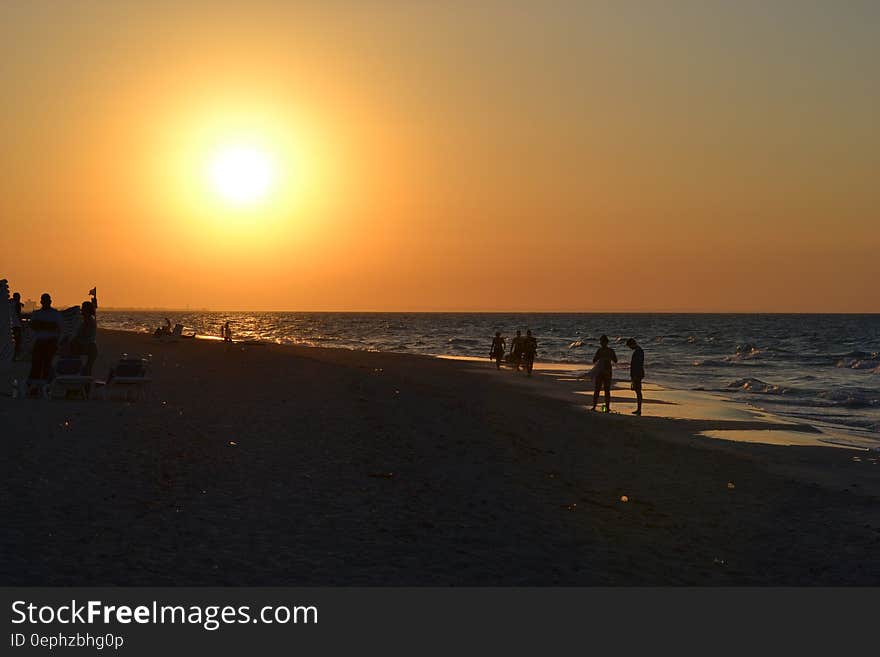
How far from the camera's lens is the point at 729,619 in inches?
274

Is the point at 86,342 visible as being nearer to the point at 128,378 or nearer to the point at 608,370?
the point at 128,378

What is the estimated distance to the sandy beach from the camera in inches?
317

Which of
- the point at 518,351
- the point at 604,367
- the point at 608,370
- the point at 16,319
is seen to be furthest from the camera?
the point at 518,351

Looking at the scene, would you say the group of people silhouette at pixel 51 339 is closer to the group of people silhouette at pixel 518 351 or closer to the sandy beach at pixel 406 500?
the sandy beach at pixel 406 500

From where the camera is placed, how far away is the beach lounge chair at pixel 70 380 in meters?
18.7

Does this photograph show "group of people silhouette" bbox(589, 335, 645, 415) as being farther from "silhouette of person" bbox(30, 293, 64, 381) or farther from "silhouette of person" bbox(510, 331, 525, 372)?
"silhouette of person" bbox(510, 331, 525, 372)

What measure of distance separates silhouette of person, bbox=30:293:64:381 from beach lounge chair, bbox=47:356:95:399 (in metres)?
0.26

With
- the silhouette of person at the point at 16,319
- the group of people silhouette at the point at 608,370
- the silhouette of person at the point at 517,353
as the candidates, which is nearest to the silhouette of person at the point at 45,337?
the silhouette of person at the point at 16,319

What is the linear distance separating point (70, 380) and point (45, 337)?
1.10 meters

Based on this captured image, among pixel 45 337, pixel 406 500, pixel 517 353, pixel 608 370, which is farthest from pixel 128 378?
pixel 517 353

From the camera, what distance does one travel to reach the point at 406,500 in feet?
35.4

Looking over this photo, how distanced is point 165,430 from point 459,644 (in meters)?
10.1

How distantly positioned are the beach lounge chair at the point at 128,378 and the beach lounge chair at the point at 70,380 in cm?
39

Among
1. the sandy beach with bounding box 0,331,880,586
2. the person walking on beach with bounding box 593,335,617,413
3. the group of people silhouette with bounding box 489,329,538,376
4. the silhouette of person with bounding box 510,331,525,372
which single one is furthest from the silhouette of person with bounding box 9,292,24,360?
the silhouette of person with bounding box 510,331,525,372
